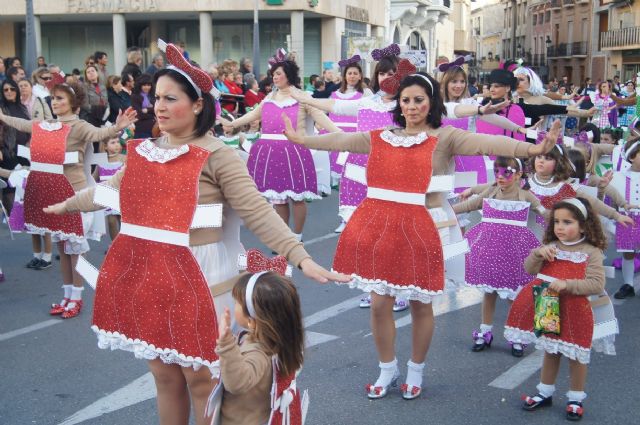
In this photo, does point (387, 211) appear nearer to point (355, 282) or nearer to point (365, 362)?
point (355, 282)

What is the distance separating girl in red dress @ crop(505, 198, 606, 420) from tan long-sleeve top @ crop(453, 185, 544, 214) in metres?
→ 0.94

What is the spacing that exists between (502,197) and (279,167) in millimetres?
3593

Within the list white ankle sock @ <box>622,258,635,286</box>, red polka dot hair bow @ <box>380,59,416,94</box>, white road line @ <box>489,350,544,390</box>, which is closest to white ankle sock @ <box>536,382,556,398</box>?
white road line @ <box>489,350,544,390</box>

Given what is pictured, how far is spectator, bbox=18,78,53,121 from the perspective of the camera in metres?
10.4

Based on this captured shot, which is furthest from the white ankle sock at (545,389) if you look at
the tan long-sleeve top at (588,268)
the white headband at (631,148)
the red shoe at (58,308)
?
the red shoe at (58,308)

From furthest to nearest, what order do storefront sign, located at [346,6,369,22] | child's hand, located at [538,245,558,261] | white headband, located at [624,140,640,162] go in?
storefront sign, located at [346,6,369,22] < white headband, located at [624,140,640,162] < child's hand, located at [538,245,558,261]

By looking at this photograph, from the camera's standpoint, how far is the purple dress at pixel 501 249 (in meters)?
5.77

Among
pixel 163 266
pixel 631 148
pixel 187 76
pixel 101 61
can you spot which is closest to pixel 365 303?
pixel 631 148

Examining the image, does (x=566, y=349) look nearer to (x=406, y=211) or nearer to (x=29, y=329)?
(x=406, y=211)

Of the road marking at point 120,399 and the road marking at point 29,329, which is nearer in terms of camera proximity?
the road marking at point 120,399

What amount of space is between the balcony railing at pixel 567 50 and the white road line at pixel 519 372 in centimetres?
6126

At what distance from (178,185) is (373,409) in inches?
82.8

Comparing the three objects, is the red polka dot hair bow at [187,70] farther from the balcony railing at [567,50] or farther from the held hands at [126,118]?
the balcony railing at [567,50]

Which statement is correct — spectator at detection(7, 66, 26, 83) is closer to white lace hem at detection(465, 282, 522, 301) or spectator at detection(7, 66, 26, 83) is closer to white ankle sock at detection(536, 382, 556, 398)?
white lace hem at detection(465, 282, 522, 301)
